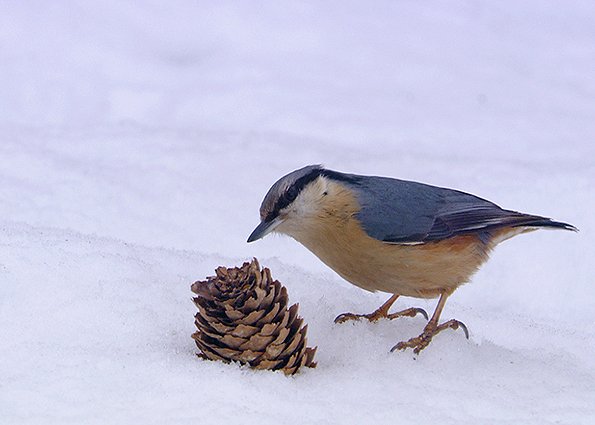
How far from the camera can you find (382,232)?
154 inches

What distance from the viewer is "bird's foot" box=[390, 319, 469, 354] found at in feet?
11.9

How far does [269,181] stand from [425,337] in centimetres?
308

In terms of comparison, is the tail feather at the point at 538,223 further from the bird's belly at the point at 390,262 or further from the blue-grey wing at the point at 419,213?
the bird's belly at the point at 390,262

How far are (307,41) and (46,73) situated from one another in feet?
8.08

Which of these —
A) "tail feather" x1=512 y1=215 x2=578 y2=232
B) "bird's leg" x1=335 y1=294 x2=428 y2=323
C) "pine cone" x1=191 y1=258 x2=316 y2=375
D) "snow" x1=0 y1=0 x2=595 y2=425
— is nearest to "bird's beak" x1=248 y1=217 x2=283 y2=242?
"snow" x1=0 y1=0 x2=595 y2=425

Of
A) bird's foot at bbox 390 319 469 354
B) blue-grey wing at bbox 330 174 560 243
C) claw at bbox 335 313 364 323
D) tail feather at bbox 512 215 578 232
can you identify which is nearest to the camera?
bird's foot at bbox 390 319 469 354

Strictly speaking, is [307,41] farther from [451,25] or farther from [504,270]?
[504,270]

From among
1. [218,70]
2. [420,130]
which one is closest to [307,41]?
[218,70]

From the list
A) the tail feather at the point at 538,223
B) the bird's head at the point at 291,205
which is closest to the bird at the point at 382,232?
the bird's head at the point at 291,205

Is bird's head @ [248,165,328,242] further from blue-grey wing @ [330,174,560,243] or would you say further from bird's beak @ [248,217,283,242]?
blue-grey wing @ [330,174,560,243]

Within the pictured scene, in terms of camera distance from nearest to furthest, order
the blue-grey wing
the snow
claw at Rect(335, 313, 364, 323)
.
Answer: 1. the snow
2. claw at Rect(335, 313, 364, 323)
3. the blue-grey wing

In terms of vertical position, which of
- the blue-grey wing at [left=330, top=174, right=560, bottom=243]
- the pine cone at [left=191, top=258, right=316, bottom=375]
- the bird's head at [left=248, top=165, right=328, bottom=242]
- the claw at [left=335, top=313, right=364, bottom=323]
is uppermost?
the blue-grey wing at [left=330, top=174, right=560, bottom=243]

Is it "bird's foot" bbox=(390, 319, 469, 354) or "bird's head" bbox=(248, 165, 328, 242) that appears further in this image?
"bird's head" bbox=(248, 165, 328, 242)

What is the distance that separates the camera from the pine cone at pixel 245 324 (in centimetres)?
324
